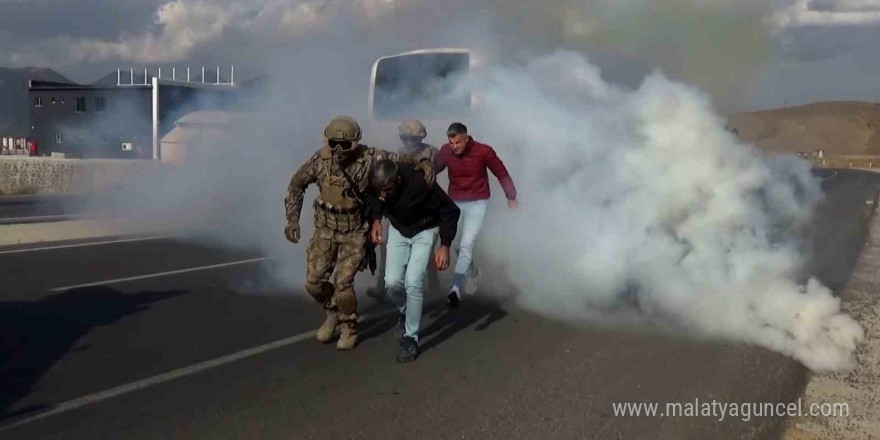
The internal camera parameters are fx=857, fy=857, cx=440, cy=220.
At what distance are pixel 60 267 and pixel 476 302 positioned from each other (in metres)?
5.40

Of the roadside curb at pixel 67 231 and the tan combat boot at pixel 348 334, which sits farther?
the roadside curb at pixel 67 231

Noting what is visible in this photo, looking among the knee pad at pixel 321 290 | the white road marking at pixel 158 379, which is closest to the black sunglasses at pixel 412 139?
the knee pad at pixel 321 290

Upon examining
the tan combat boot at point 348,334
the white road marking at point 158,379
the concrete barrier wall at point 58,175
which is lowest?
the concrete barrier wall at point 58,175

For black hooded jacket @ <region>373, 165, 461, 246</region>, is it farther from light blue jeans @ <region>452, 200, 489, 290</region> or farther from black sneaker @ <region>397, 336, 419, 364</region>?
light blue jeans @ <region>452, 200, 489, 290</region>

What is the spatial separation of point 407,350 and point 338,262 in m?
0.83

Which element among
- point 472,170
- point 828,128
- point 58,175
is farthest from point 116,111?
point 828,128

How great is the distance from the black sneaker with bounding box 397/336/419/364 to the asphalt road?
3.6 inches

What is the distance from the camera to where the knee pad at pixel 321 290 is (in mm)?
6348

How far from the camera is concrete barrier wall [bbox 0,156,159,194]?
24016mm

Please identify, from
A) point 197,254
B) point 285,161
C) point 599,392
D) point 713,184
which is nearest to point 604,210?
point 713,184

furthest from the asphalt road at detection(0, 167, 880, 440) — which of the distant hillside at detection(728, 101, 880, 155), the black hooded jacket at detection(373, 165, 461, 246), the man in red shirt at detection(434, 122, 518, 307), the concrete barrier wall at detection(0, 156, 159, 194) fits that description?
the distant hillside at detection(728, 101, 880, 155)

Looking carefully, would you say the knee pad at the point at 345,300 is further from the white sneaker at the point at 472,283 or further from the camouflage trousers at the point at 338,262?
the white sneaker at the point at 472,283

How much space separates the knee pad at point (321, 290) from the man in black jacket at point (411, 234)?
0.47m

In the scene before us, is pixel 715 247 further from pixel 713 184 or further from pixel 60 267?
pixel 60 267
